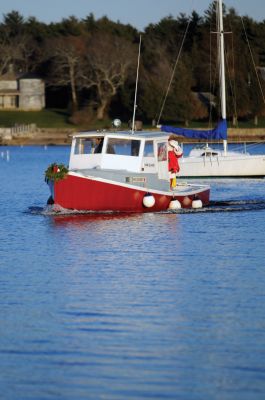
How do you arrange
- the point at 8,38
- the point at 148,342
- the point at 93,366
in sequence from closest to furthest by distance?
the point at 93,366, the point at 148,342, the point at 8,38

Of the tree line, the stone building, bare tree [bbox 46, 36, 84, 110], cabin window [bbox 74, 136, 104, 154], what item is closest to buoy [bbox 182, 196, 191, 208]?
cabin window [bbox 74, 136, 104, 154]

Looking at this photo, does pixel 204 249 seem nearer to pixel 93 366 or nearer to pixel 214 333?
pixel 214 333

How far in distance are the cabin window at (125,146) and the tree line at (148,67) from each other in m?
71.8

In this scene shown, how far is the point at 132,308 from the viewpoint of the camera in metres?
20.4

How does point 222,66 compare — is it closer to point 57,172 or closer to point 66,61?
point 57,172

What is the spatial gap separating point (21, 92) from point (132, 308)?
120 metres

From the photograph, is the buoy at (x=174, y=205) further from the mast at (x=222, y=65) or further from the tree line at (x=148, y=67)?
the tree line at (x=148, y=67)

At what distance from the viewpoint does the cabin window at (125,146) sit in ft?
119

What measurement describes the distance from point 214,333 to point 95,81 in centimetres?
11138

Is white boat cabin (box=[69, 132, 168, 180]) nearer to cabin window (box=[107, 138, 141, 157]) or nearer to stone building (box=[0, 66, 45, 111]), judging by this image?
cabin window (box=[107, 138, 141, 157])

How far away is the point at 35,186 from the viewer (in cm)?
5488

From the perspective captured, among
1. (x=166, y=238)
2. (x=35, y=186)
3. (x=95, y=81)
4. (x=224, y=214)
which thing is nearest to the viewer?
(x=166, y=238)

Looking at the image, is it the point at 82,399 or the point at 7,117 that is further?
the point at 7,117


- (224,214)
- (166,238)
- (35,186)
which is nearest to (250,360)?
(166,238)
